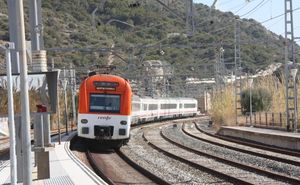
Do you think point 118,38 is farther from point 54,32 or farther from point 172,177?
point 172,177

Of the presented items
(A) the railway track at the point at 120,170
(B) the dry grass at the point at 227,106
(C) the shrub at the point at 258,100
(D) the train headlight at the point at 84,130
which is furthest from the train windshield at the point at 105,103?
(C) the shrub at the point at 258,100

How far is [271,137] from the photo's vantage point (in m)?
27.4

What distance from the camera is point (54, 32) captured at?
7475cm

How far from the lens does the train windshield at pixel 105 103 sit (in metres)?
24.3

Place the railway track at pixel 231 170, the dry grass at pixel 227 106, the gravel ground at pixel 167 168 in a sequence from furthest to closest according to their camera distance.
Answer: the dry grass at pixel 227 106, the gravel ground at pixel 167 168, the railway track at pixel 231 170

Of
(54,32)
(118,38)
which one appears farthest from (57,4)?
(118,38)

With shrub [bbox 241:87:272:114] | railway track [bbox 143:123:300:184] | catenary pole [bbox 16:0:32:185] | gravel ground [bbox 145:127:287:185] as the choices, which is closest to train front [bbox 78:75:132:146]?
railway track [bbox 143:123:300:184]

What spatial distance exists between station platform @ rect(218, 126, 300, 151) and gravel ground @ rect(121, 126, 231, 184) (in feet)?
17.9

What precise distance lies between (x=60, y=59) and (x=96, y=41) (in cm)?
937

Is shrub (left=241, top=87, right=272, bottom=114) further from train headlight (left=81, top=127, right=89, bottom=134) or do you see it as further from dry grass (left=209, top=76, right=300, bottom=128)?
train headlight (left=81, top=127, right=89, bottom=134)

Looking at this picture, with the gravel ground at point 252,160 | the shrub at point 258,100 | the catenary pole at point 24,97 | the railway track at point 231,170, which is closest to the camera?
the catenary pole at point 24,97

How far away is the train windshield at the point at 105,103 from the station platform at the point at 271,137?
23.7ft

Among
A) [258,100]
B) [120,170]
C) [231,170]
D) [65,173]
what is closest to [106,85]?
[120,170]

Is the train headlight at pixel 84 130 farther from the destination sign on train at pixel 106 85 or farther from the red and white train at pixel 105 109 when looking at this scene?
the destination sign on train at pixel 106 85
